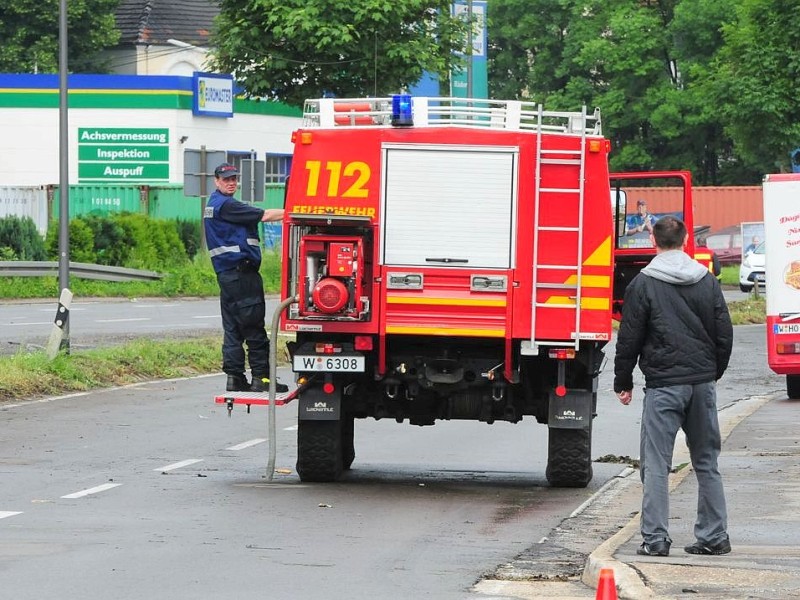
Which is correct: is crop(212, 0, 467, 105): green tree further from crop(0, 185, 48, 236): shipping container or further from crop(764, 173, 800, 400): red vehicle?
crop(764, 173, 800, 400): red vehicle

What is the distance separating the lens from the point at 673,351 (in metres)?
9.52

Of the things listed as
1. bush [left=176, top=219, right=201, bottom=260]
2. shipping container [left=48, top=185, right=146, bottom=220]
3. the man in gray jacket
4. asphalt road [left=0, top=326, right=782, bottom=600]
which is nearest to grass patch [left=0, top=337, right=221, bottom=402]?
asphalt road [left=0, top=326, right=782, bottom=600]

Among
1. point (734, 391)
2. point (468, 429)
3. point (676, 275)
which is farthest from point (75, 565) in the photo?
point (734, 391)

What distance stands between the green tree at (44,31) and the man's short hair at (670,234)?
54412mm

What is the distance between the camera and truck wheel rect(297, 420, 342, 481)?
13.0 meters

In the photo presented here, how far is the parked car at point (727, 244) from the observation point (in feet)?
188

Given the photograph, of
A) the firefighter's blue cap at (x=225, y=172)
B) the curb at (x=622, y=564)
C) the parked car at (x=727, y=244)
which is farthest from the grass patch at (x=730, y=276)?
the firefighter's blue cap at (x=225, y=172)

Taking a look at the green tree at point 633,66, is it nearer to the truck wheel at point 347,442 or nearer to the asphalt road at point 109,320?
the asphalt road at point 109,320

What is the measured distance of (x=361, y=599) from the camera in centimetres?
825

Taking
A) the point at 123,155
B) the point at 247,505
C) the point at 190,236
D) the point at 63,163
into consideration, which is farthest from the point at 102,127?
the point at 247,505

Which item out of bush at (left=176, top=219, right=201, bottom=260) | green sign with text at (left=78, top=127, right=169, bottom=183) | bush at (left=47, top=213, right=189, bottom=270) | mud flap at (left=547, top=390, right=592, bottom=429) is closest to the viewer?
mud flap at (left=547, top=390, right=592, bottom=429)

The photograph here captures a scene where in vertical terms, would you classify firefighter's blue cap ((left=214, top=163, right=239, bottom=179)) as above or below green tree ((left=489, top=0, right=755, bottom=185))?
below

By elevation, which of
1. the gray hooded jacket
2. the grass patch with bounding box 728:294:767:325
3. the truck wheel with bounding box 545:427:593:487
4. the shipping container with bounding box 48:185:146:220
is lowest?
the grass patch with bounding box 728:294:767:325

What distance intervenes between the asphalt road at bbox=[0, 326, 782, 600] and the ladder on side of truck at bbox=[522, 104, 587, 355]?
3.94ft
